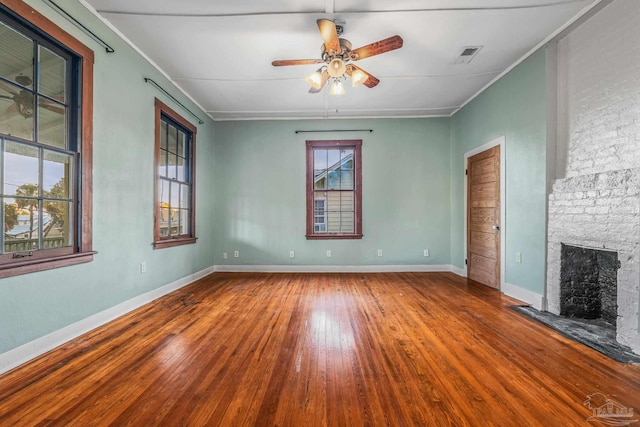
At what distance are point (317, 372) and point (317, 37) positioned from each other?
305 centimetres

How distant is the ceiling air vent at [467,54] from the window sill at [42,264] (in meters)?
4.32

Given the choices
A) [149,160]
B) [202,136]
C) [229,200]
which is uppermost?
→ [202,136]

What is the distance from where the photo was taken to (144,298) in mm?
3307

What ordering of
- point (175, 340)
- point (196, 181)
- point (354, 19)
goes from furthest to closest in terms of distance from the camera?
point (196, 181), point (354, 19), point (175, 340)

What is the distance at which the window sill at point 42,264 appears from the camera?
1.90m

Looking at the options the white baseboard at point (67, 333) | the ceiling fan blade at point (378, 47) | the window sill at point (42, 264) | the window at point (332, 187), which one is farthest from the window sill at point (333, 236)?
the window sill at point (42, 264)

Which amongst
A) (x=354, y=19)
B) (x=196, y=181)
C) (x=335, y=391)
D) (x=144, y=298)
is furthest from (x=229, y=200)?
(x=335, y=391)

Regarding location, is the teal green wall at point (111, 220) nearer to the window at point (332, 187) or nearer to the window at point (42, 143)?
the window at point (42, 143)

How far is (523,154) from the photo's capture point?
3438mm

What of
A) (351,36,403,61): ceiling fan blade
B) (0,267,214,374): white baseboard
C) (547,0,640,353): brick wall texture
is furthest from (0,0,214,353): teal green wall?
(547,0,640,353): brick wall texture

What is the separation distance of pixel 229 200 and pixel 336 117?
2538 mm

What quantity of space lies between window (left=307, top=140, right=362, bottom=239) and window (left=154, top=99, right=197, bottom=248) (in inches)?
80.2

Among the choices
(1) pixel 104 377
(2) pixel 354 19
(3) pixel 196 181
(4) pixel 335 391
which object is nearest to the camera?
(4) pixel 335 391

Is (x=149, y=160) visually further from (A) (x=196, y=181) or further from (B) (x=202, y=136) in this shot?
(B) (x=202, y=136)
